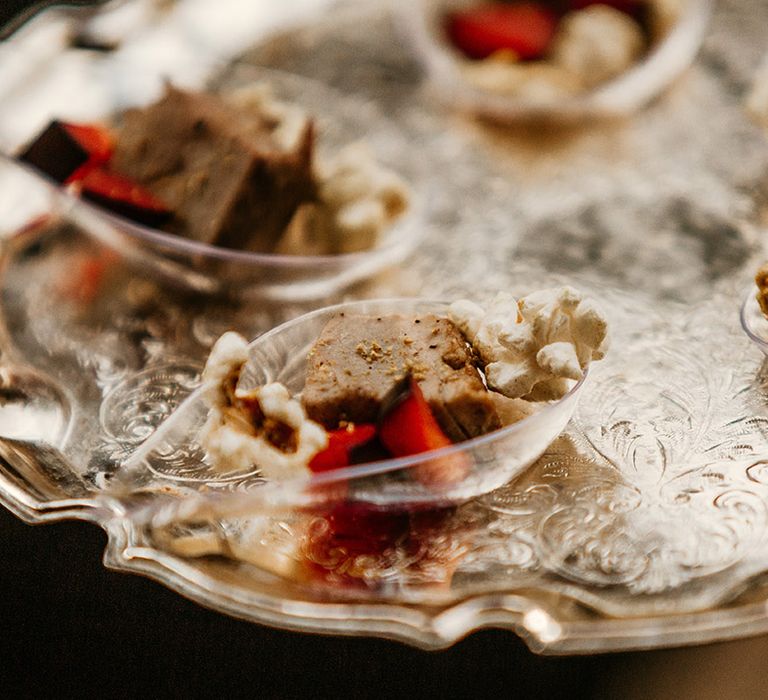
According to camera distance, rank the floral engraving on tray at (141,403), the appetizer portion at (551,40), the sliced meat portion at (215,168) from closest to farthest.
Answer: the floral engraving on tray at (141,403) → the sliced meat portion at (215,168) → the appetizer portion at (551,40)

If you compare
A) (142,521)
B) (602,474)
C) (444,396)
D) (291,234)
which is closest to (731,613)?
(602,474)

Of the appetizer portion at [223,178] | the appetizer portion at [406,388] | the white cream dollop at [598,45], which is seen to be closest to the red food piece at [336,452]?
the appetizer portion at [406,388]

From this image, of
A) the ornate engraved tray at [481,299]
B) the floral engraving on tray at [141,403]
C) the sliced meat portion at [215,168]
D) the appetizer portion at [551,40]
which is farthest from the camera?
the appetizer portion at [551,40]

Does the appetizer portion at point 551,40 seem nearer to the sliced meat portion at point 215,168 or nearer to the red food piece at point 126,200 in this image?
the sliced meat portion at point 215,168

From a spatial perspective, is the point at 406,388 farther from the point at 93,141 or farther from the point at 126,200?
the point at 93,141

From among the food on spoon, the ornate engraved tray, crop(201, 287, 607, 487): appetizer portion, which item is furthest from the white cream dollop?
crop(201, 287, 607, 487): appetizer portion

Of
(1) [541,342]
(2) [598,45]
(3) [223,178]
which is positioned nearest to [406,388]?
(1) [541,342]
